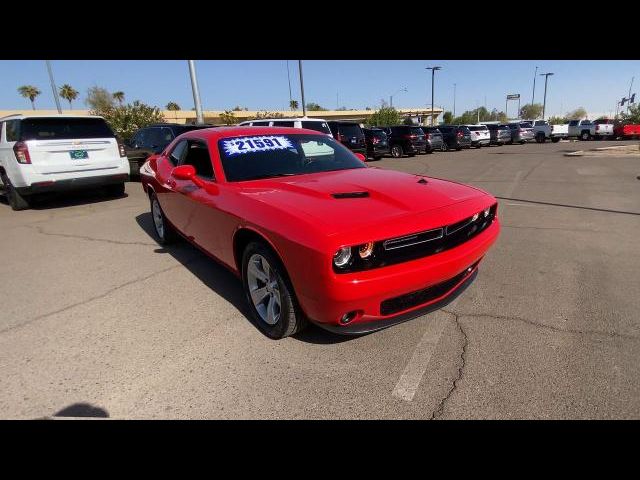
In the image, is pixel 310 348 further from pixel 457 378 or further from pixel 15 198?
pixel 15 198

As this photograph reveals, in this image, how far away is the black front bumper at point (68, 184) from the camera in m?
7.49

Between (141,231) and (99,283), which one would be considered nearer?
(99,283)

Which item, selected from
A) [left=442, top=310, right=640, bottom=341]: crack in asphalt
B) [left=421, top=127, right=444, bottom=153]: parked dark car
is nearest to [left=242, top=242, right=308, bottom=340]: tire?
[left=442, top=310, right=640, bottom=341]: crack in asphalt

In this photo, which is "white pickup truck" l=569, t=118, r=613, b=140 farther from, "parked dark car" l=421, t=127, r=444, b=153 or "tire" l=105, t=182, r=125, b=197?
"tire" l=105, t=182, r=125, b=197

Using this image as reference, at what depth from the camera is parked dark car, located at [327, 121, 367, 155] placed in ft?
51.2

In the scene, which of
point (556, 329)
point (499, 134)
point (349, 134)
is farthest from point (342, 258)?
point (499, 134)

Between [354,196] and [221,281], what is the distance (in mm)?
1945

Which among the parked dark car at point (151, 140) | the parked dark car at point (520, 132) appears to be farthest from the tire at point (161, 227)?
the parked dark car at point (520, 132)

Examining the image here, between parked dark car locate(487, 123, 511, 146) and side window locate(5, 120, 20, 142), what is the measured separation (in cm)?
2981

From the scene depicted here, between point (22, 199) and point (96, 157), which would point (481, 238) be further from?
point (22, 199)

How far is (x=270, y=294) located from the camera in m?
2.95
